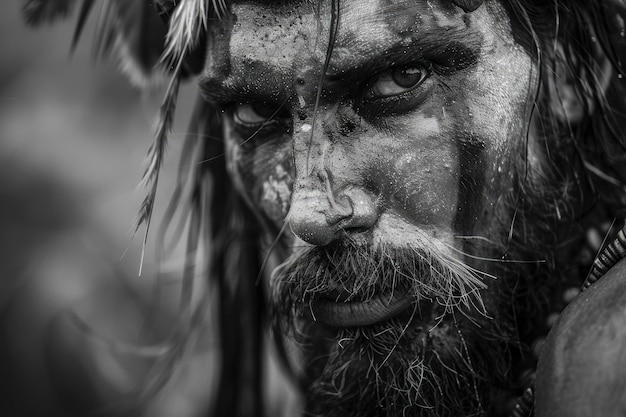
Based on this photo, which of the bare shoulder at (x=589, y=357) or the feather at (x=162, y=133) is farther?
the feather at (x=162, y=133)

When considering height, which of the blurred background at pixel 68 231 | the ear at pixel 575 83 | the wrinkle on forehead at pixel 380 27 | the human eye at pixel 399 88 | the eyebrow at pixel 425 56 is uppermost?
the wrinkle on forehead at pixel 380 27

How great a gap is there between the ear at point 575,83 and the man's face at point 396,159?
0.10 metres

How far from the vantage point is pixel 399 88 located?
1.42 meters

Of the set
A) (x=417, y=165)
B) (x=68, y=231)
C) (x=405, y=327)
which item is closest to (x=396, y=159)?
(x=417, y=165)

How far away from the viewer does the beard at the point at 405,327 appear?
142 centimetres

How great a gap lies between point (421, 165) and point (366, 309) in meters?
0.23

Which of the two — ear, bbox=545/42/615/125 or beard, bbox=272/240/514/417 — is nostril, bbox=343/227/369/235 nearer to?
beard, bbox=272/240/514/417

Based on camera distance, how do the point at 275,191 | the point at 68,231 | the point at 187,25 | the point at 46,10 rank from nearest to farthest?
1. the point at 187,25
2. the point at 275,191
3. the point at 46,10
4. the point at 68,231

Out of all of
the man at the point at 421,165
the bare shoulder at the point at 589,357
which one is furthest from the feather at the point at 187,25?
the bare shoulder at the point at 589,357

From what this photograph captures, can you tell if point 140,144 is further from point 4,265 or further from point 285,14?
point 285,14

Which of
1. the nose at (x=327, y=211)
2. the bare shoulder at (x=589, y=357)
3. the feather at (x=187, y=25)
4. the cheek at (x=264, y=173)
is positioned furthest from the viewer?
the cheek at (x=264, y=173)

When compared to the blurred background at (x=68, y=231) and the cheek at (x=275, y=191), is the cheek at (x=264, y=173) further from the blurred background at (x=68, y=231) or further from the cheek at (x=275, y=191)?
the blurred background at (x=68, y=231)

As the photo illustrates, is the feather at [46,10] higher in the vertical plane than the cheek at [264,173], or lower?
higher

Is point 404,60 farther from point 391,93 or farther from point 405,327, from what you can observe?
point 405,327
